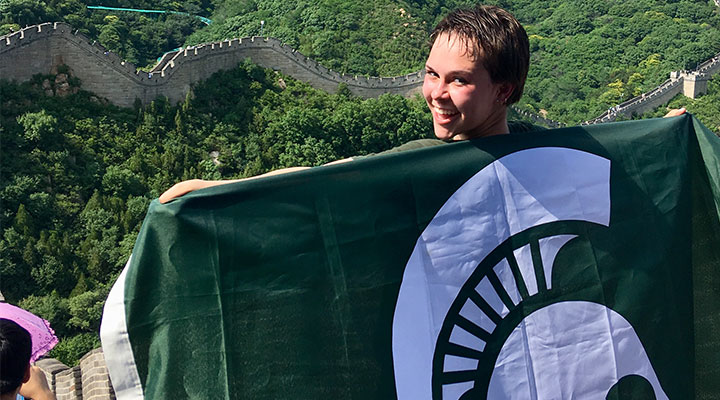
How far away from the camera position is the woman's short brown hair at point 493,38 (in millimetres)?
3449

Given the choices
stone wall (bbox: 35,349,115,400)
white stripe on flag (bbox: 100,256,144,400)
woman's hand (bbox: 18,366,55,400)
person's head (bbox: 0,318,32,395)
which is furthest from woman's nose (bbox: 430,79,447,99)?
stone wall (bbox: 35,349,115,400)

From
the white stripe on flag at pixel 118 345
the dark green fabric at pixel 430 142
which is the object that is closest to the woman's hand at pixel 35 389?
the white stripe on flag at pixel 118 345

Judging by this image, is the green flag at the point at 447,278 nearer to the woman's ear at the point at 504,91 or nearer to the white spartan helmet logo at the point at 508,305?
the white spartan helmet logo at the point at 508,305

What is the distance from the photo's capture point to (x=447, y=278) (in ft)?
11.9

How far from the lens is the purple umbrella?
11.7ft

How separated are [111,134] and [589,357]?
21.0 metres

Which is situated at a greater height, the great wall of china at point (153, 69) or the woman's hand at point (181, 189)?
the great wall of china at point (153, 69)

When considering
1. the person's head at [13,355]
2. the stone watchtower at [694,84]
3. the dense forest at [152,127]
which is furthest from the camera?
the stone watchtower at [694,84]

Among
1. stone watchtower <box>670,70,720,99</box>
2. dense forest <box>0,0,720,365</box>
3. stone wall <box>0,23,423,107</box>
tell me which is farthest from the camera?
stone watchtower <box>670,70,720,99</box>

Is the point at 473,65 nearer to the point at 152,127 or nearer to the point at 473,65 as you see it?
the point at 473,65

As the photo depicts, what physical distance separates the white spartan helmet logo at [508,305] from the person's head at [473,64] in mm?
276

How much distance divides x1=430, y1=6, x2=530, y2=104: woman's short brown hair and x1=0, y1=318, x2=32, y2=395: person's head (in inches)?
64.8

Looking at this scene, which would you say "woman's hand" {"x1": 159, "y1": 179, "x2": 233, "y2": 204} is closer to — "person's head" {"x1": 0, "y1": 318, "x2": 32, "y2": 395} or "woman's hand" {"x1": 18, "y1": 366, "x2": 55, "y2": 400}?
"person's head" {"x1": 0, "y1": 318, "x2": 32, "y2": 395}

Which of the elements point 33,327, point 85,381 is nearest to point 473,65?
point 33,327
